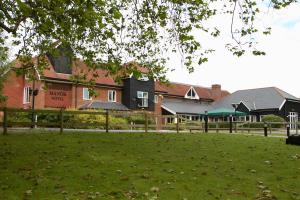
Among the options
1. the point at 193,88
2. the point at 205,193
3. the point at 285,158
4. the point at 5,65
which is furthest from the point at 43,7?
the point at 193,88

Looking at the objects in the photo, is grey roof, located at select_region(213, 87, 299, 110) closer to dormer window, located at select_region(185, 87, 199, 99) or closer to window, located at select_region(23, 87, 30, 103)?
dormer window, located at select_region(185, 87, 199, 99)

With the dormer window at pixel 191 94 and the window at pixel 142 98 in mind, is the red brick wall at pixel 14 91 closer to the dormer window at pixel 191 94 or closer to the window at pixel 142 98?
the window at pixel 142 98

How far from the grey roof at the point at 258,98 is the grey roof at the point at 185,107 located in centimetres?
340

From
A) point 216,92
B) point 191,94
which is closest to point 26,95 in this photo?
point 191,94

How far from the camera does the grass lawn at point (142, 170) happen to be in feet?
34.2

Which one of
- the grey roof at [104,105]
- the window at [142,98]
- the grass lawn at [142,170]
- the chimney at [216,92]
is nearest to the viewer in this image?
the grass lawn at [142,170]

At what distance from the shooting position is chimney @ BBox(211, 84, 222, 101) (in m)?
75.9

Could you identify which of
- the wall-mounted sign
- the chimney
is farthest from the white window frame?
the chimney

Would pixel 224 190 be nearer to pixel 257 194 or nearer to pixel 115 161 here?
pixel 257 194

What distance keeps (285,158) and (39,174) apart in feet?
30.3

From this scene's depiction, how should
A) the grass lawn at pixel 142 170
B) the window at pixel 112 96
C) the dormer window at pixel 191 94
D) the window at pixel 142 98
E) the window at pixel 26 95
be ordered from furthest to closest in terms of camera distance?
the dormer window at pixel 191 94
the window at pixel 142 98
the window at pixel 112 96
the window at pixel 26 95
the grass lawn at pixel 142 170

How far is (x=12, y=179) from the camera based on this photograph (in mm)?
11234

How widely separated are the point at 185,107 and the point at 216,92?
1400 cm

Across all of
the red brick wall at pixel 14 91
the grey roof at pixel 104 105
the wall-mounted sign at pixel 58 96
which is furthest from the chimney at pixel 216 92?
the red brick wall at pixel 14 91
